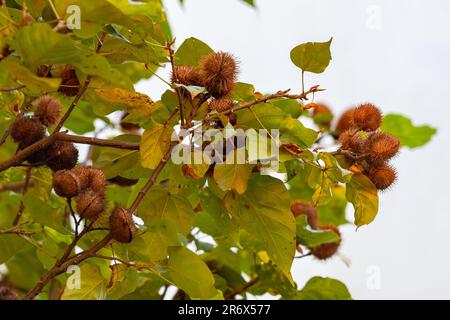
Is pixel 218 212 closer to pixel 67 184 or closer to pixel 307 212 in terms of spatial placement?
pixel 67 184

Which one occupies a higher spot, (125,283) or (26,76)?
(26,76)

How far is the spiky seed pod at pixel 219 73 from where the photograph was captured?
1.73m

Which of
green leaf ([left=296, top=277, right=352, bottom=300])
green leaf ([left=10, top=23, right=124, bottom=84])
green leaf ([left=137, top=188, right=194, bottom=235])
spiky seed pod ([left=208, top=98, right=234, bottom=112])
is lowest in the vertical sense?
green leaf ([left=296, top=277, right=352, bottom=300])

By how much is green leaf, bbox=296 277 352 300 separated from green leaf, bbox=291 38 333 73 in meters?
0.99

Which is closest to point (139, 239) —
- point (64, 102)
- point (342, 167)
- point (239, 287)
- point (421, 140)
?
point (342, 167)

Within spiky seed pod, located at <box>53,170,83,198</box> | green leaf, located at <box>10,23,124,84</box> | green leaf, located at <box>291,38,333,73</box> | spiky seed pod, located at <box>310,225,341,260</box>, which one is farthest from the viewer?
spiky seed pod, located at <box>310,225,341,260</box>

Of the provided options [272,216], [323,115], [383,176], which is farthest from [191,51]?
[323,115]

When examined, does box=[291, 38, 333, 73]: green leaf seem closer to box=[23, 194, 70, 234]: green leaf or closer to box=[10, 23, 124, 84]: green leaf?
box=[10, 23, 124, 84]: green leaf

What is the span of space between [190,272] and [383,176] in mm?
457

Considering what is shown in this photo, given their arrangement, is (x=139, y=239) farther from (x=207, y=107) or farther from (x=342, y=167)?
(x=342, y=167)

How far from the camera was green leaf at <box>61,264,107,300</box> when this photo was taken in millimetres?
1836

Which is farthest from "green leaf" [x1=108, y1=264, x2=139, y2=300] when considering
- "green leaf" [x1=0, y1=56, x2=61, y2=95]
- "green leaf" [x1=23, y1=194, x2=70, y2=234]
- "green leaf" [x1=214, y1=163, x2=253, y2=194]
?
"green leaf" [x1=0, y1=56, x2=61, y2=95]

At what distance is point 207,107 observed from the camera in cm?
181

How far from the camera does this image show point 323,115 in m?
3.24
